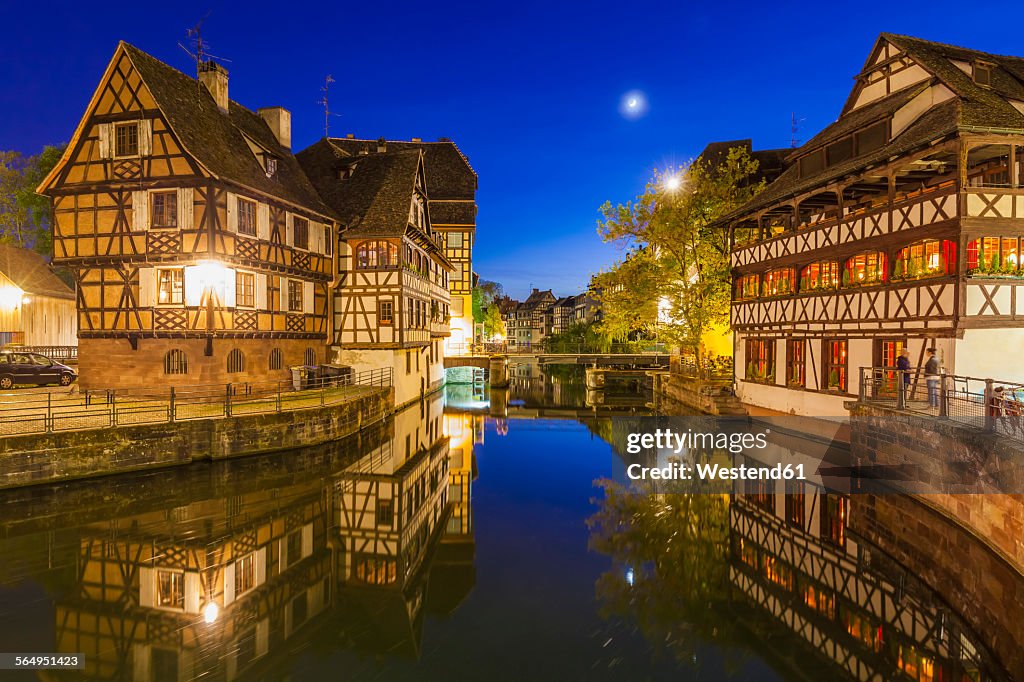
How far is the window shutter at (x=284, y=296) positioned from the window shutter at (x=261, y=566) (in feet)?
49.8

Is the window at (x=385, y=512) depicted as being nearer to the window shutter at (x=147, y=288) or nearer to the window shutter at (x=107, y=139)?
the window shutter at (x=147, y=288)

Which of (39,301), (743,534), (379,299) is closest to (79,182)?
(379,299)

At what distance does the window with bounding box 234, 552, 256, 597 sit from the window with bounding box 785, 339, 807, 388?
65.0 feet

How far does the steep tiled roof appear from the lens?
70.4 feet

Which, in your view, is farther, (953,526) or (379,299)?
(379,299)

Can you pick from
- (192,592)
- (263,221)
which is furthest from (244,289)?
(192,592)

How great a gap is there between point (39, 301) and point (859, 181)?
150 ft

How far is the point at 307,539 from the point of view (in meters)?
12.4

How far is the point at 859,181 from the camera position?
754 inches

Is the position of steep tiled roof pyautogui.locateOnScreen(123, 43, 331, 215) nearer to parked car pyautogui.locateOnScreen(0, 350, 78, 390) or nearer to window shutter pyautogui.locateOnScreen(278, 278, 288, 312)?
window shutter pyautogui.locateOnScreen(278, 278, 288, 312)

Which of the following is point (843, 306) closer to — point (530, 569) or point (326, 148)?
point (530, 569)

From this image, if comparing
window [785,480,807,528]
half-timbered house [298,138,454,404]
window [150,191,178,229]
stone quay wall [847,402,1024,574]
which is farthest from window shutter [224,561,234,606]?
half-timbered house [298,138,454,404]

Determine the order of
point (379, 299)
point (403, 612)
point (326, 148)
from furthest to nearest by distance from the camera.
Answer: point (326, 148), point (379, 299), point (403, 612)

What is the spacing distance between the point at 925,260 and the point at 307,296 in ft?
80.0
